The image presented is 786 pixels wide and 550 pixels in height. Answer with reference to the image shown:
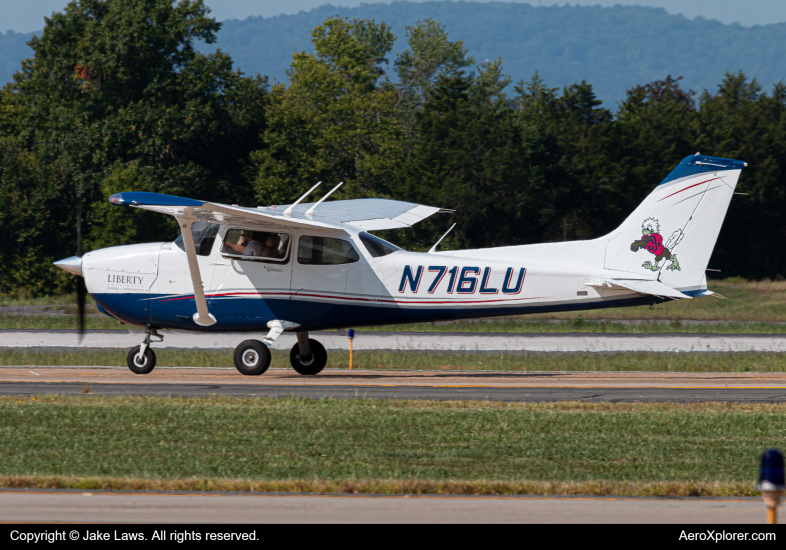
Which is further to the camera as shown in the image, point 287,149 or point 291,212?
point 287,149

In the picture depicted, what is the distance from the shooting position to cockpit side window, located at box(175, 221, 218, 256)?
17406mm

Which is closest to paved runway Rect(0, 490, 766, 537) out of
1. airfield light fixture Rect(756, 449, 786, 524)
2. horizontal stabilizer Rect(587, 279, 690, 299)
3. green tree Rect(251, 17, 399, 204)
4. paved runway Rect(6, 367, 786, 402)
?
airfield light fixture Rect(756, 449, 786, 524)

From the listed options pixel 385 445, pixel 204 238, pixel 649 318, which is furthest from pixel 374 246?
pixel 649 318

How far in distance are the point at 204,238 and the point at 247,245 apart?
2.87 ft

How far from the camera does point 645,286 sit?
16453 millimetres

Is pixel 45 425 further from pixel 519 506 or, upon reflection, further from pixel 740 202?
pixel 740 202

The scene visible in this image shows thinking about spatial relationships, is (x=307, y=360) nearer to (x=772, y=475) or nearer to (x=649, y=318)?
(x=772, y=475)

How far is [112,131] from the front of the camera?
48.7m

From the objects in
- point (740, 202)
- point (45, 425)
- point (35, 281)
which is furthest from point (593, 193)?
point (45, 425)

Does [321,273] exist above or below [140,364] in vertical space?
above

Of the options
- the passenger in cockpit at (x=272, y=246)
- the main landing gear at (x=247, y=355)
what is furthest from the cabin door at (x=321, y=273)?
the main landing gear at (x=247, y=355)

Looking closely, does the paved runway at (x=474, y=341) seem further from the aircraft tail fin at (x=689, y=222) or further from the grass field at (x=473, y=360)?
the aircraft tail fin at (x=689, y=222)

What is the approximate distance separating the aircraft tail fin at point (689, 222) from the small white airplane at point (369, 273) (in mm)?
19

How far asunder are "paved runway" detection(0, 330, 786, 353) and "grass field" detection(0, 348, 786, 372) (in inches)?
62.6
